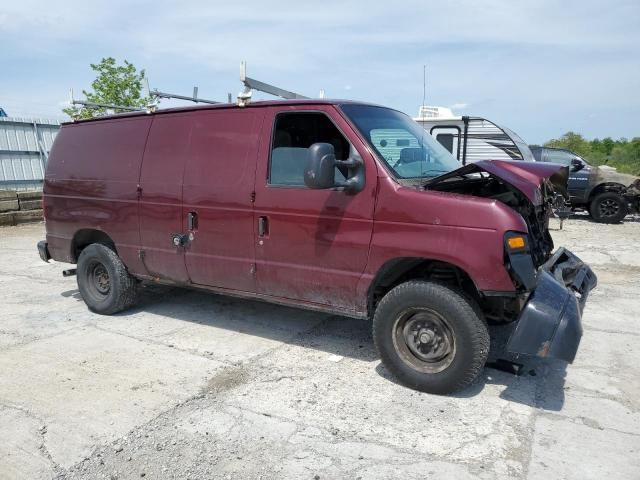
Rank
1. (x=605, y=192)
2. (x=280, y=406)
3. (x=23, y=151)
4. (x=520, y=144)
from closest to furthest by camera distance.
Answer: (x=280, y=406) < (x=520, y=144) < (x=605, y=192) < (x=23, y=151)

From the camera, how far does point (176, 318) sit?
5.52 meters

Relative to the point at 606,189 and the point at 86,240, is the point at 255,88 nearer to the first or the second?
the point at 86,240

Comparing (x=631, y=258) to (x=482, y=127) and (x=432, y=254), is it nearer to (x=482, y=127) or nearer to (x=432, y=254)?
(x=482, y=127)

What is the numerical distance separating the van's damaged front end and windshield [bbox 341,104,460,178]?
0.27 meters

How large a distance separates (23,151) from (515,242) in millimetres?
15122

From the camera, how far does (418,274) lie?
3.96 meters

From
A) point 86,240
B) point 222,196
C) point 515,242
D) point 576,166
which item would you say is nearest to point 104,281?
point 86,240

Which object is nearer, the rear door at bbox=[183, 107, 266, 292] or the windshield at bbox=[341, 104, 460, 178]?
the windshield at bbox=[341, 104, 460, 178]

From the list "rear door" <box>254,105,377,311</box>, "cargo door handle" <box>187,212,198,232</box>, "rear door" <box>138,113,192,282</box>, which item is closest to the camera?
"rear door" <box>254,105,377,311</box>

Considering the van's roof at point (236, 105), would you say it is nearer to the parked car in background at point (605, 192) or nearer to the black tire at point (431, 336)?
the black tire at point (431, 336)

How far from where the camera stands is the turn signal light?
3303mm

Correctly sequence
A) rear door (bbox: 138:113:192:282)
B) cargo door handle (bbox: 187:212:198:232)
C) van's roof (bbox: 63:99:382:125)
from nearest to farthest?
van's roof (bbox: 63:99:382:125) → cargo door handle (bbox: 187:212:198:232) → rear door (bbox: 138:113:192:282)

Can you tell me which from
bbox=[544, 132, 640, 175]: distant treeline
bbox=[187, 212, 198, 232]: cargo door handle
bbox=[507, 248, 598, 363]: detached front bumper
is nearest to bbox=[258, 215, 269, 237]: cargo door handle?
bbox=[187, 212, 198, 232]: cargo door handle

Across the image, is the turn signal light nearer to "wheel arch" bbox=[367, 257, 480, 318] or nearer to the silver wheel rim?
"wheel arch" bbox=[367, 257, 480, 318]
